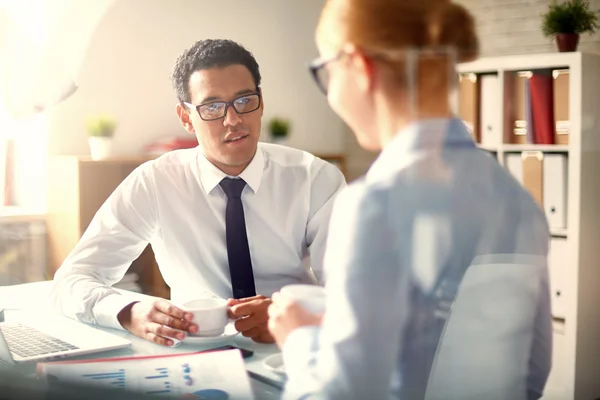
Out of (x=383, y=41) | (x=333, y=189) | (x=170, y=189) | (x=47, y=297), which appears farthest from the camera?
(x=47, y=297)

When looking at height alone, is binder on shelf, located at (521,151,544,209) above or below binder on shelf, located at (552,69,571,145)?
below

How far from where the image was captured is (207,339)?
2.10ft

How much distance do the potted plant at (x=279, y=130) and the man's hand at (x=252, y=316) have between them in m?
0.14

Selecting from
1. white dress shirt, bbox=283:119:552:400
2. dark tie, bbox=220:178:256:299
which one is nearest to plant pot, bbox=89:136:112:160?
dark tie, bbox=220:178:256:299

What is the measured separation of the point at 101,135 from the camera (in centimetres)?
55

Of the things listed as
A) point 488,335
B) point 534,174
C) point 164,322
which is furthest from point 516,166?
point 164,322

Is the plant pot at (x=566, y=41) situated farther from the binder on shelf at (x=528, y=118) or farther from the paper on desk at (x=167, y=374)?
the paper on desk at (x=167, y=374)

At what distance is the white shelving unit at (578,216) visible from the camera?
43 centimetres

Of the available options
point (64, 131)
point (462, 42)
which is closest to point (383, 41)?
point (462, 42)

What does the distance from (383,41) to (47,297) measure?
1.72ft

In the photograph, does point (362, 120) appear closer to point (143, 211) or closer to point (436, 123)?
point (436, 123)

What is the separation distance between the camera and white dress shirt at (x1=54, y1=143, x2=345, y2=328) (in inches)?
22.2

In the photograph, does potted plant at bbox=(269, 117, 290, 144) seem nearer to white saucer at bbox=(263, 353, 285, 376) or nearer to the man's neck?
the man's neck

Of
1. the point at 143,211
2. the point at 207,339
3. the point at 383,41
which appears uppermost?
the point at 383,41
